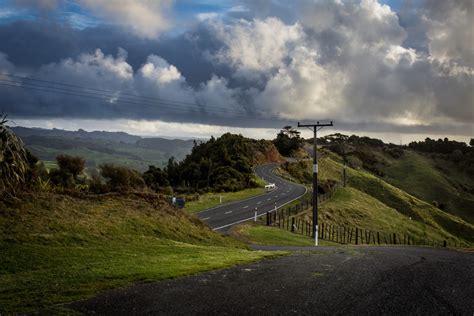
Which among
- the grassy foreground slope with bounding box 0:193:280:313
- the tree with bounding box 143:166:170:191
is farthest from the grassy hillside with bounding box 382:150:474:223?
the grassy foreground slope with bounding box 0:193:280:313

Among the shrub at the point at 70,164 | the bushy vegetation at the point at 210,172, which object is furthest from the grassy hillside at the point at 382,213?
the shrub at the point at 70,164

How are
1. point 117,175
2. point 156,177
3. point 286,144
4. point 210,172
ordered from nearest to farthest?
point 117,175
point 156,177
point 210,172
point 286,144

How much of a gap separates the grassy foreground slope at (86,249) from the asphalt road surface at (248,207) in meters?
16.5

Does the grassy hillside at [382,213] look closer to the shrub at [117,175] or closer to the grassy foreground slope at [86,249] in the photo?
the shrub at [117,175]

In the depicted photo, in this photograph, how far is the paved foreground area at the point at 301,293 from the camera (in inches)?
404

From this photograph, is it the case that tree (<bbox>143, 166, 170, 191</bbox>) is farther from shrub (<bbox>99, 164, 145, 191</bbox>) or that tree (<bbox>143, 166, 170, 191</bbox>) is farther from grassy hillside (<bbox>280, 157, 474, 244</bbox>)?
grassy hillside (<bbox>280, 157, 474, 244</bbox>)

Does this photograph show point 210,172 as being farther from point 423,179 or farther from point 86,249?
point 423,179

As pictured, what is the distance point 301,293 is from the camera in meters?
11.6

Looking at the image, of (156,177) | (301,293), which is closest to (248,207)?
(156,177)

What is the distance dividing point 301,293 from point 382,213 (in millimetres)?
66853

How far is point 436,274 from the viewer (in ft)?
48.9

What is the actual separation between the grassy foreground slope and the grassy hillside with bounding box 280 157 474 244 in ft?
118

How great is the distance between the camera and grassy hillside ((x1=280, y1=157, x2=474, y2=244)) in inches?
2456

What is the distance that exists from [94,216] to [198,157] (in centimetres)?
7739
